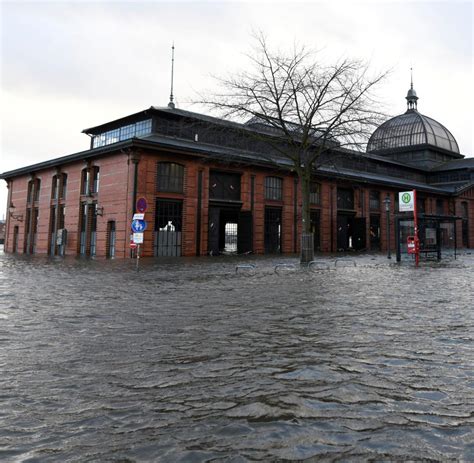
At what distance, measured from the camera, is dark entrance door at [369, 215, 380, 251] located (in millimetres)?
39281

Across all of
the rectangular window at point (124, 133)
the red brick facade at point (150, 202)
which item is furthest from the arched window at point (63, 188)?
the rectangular window at point (124, 133)

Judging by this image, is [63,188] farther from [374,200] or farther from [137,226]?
[374,200]

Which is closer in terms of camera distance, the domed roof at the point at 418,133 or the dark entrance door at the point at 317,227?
the dark entrance door at the point at 317,227

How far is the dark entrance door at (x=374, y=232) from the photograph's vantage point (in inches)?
1547

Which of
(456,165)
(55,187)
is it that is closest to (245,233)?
(55,187)

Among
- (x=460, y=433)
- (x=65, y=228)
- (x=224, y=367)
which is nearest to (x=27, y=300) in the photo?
(x=224, y=367)

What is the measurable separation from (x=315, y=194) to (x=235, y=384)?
1307 inches

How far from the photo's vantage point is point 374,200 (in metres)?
40.0

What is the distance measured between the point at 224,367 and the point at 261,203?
90.6ft

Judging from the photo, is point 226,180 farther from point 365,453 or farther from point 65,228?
point 365,453

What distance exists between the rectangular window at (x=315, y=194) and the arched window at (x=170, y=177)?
1314cm

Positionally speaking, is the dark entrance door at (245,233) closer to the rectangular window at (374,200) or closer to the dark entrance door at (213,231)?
the dark entrance door at (213,231)

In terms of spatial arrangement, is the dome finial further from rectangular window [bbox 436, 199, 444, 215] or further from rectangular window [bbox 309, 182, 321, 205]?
rectangular window [bbox 309, 182, 321, 205]

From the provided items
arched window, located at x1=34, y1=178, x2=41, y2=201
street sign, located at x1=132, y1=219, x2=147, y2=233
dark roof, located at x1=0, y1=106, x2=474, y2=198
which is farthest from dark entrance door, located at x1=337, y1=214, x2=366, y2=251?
arched window, located at x1=34, y1=178, x2=41, y2=201
